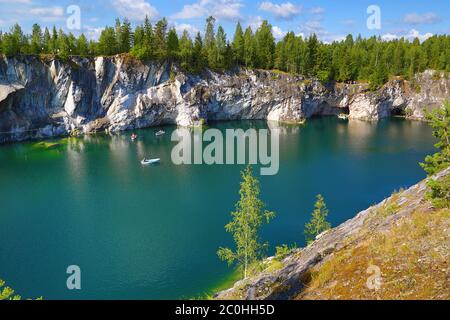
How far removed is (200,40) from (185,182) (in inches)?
2669

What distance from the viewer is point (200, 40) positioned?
114188 millimetres

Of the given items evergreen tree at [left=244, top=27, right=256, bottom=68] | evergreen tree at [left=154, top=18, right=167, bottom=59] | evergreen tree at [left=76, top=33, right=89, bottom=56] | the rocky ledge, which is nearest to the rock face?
evergreen tree at [left=76, top=33, right=89, bottom=56]

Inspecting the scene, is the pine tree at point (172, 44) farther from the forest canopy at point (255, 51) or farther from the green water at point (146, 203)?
the green water at point (146, 203)

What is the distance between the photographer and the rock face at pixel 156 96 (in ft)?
299

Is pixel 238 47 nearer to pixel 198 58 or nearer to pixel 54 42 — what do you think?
pixel 198 58

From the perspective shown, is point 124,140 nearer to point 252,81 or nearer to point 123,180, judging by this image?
point 123,180

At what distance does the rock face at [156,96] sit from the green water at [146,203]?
10.4m

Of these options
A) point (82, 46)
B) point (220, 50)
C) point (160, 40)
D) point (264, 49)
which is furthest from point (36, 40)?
point (264, 49)

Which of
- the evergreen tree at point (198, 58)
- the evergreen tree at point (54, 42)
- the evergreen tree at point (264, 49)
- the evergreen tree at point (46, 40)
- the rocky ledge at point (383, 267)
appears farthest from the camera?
the evergreen tree at point (264, 49)

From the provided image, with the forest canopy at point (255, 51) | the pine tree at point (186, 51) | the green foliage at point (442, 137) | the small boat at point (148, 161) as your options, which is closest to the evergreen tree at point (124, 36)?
the forest canopy at point (255, 51)

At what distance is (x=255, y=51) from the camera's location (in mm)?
118375

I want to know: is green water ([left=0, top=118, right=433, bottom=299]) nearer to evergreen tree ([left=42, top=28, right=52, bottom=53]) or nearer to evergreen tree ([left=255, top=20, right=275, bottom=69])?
evergreen tree ([left=42, top=28, right=52, bottom=53])

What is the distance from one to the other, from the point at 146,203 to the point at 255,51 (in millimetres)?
81245

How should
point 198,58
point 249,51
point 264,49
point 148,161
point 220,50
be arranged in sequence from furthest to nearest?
point 264,49
point 249,51
point 220,50
point 198,58
point 148,161
